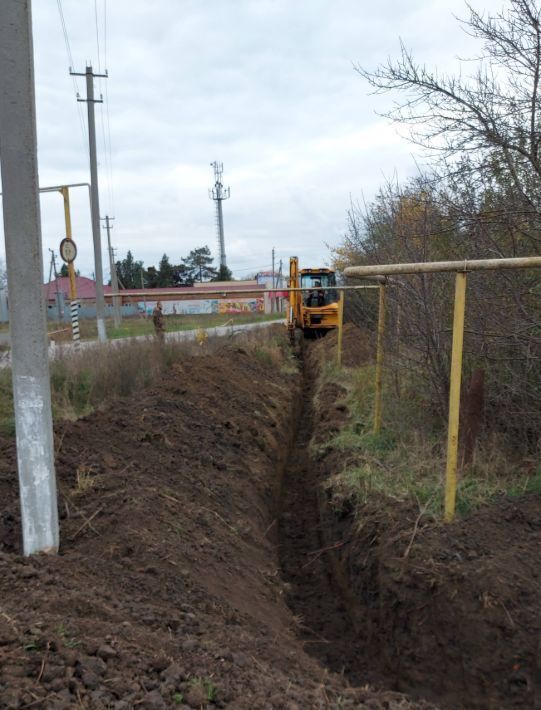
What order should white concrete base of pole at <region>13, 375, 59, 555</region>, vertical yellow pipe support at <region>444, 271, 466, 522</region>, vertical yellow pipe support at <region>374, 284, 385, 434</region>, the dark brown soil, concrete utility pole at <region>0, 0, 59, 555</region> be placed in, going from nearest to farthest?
the dark brown soil
concrete utility pole at <region>0, 0, 59, 555</region>
white concrete base of pole at <region>13, 375, 59, 555</region>
vertical yellow pipe support at <region>444, 271, 466, 522</region>
vertical yellow pipe support at <region>374, 284, 385, 434</region>

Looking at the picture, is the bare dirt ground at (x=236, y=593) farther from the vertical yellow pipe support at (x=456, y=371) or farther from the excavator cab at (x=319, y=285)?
the excavator cab at (x=319, y=285)

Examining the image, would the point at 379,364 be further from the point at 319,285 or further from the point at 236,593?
the point at 319,285

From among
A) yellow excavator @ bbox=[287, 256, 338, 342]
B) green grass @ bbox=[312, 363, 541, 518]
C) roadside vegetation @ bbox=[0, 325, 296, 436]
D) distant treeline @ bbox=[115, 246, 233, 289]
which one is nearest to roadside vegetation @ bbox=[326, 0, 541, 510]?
green grass @ bbox=[312, 363, 541, 518]

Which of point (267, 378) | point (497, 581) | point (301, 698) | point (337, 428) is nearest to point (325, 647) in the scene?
point (497, 581)

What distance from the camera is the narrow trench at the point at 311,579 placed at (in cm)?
408

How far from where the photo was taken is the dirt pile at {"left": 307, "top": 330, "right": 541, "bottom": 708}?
3.37 m

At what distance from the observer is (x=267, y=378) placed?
40.9ft

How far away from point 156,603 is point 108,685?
119cm

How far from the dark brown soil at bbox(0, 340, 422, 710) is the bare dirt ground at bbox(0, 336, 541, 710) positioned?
0.04ft

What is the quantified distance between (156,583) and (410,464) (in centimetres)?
300

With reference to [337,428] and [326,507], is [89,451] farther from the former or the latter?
[337,428]

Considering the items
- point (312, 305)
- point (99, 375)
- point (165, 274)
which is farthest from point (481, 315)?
point (165, 274)

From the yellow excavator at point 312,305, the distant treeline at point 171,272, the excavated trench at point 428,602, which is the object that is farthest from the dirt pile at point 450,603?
the distant treeline at point 171,272

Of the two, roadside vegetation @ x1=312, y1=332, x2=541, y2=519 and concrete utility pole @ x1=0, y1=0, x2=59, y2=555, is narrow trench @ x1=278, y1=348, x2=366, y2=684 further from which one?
concrete utility pole @ x1=0, y1=0, x2=59, y2=555
